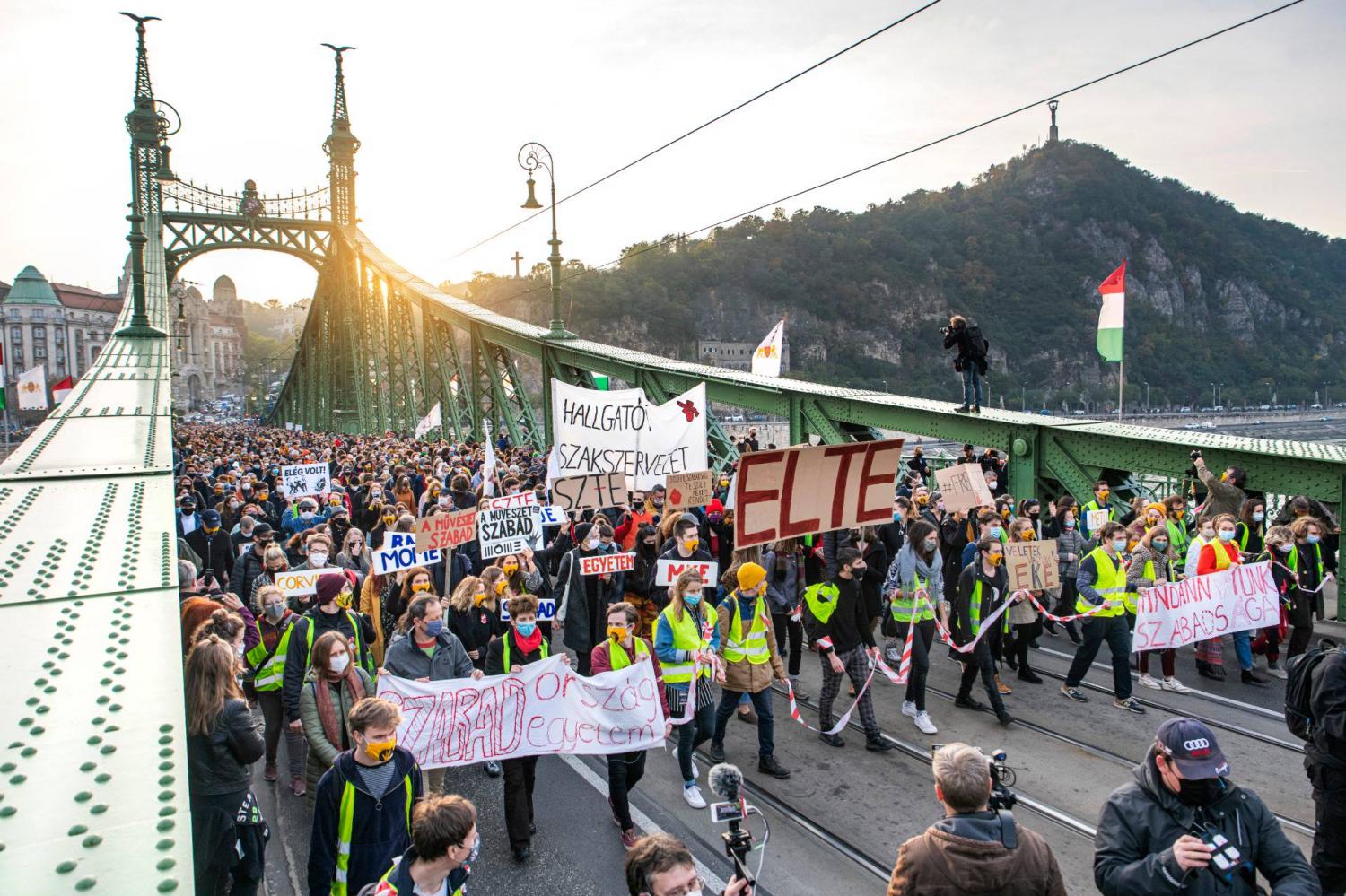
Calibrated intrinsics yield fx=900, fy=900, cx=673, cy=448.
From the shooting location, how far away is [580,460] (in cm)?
1124

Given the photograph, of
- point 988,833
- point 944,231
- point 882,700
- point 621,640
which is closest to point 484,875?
point 621,640

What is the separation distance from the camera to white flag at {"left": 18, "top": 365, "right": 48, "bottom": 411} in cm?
2828

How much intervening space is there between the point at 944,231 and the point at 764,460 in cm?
11521

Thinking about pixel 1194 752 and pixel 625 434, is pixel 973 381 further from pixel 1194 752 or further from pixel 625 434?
pixel 1194 752

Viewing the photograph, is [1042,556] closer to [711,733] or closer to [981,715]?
[981,715]

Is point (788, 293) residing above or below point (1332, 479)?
above

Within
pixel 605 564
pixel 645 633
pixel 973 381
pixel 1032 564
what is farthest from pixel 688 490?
pixel 1032 564

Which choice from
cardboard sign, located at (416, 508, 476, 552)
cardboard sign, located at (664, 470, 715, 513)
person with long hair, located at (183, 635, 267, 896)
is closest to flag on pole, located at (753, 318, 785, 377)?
cardboard sign, located at (664, 470, 715, 513)

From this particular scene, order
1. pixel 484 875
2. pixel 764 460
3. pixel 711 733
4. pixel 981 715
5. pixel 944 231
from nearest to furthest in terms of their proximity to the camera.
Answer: pixel 484 875 → pixel 711 733 → pixel 764 460 → pixel 981 715 → pixel 944 231

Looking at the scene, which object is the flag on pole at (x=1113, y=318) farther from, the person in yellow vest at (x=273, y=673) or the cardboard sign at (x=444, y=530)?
the person in yellow vest at (x=273, y=673)

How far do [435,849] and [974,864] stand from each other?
5.84 feet

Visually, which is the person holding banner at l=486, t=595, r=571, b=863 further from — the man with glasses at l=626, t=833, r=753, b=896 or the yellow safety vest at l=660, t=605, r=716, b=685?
the man with glasses at l=626, t=833, r=753, b=896

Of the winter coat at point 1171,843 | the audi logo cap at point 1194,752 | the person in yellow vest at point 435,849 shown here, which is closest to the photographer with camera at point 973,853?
the winter coat at point 1171,843

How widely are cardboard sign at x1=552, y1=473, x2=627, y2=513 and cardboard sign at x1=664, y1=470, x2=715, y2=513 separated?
0.80 m
